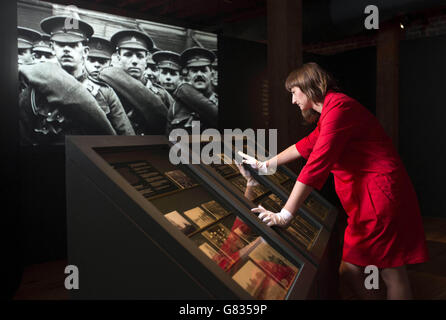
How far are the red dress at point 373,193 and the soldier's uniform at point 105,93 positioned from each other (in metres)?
2.85

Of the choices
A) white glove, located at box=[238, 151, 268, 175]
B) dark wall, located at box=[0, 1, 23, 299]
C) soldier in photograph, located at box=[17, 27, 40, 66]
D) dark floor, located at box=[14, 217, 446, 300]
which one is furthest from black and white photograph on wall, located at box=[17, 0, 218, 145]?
white glove, located at box=[238, 151, 268, 175]

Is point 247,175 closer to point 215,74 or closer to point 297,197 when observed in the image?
point 297,197

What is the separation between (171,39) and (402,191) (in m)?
3.52

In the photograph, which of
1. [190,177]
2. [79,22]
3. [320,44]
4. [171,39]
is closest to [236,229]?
[190,177]

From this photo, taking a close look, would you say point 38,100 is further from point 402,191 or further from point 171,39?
point 402,191

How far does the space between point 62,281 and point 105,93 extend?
1861 mm

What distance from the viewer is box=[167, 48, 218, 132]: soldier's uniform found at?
15.2ft

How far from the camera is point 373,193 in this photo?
5.40ft

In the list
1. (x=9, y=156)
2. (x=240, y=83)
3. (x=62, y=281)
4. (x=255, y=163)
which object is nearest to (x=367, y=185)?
(x=255, y=163)

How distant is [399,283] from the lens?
1.68m

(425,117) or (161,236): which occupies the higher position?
(425,117)

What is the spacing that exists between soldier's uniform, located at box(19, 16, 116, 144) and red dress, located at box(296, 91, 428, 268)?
2815 mm

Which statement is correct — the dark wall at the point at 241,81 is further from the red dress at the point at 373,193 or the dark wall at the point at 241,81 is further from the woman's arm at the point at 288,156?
the red dress at the point at 373,193

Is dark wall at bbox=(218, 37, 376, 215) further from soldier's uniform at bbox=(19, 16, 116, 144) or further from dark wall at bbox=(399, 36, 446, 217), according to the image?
dark wall at bbox=(399, 36, 446, 217)
